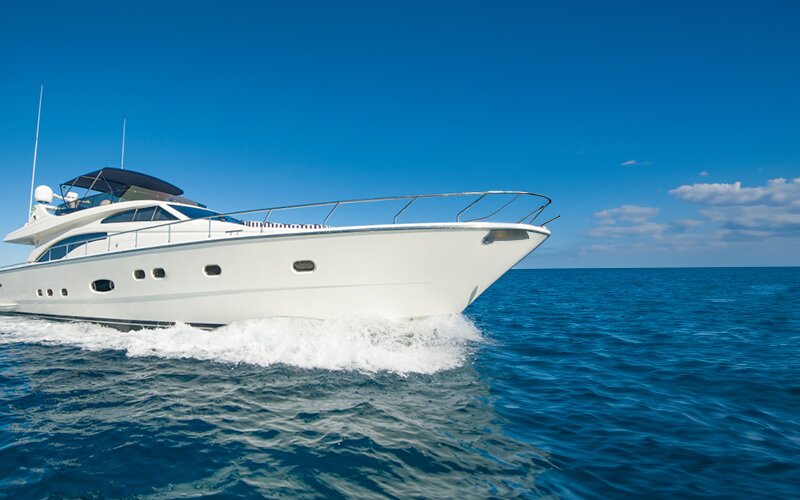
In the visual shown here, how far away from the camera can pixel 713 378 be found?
5539 millimetres

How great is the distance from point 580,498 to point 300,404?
294 cm

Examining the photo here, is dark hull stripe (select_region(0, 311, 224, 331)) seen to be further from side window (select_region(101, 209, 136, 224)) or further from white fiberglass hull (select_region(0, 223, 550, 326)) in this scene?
side window (select_region(101, 209, 136, 224))

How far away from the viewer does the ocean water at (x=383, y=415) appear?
2.86 meters

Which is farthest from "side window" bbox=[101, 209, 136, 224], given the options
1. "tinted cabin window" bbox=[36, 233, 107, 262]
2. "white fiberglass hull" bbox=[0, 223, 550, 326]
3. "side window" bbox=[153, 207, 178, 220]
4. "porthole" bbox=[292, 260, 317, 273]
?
"porthole" bbox=[292, 260, 317, 273]

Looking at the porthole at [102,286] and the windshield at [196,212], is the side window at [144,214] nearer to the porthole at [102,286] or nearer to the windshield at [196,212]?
the windshield at [196,212]

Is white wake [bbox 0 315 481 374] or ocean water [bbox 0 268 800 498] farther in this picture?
white wake [bbox 0 315 481 374]

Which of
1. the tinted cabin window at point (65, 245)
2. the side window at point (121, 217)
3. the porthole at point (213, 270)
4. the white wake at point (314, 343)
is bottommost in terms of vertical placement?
the white wake at point (314, 343)

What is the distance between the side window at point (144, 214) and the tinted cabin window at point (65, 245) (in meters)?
1.03

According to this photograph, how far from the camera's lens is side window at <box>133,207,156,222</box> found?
8.55 metres

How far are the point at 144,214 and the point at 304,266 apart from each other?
521 centimetres

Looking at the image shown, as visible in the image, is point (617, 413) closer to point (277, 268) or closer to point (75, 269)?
point (277, 268)

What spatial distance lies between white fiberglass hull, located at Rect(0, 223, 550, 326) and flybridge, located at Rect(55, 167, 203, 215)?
3.41m

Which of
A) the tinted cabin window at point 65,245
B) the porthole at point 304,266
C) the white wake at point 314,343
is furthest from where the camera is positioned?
the tinted cabin window at point 65,245

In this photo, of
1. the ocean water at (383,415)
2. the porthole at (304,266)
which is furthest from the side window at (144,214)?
the porthole at (304,266)
